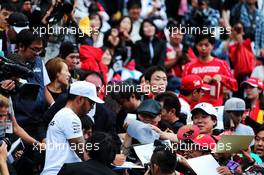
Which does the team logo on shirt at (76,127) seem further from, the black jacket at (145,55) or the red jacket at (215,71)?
the black jacket at (145,55)

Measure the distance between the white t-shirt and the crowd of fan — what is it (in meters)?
0.01

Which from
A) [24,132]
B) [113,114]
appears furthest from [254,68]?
[24,132]

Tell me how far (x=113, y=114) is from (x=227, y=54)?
20.6 feet

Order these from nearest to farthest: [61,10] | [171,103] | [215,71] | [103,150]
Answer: [103,150]
[171,103]
[61,10]
[215,71]

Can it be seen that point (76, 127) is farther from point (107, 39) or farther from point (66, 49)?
point (107, 39)

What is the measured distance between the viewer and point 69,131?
9.52m

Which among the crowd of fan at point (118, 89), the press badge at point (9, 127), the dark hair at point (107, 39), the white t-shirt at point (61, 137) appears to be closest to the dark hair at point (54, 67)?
the crowd of fan at point (118, 89)

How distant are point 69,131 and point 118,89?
2369 millimetres

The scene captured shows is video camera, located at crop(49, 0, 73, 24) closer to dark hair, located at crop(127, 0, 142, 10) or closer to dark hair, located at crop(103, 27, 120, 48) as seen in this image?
dark hair, located at crop(103, 27, 120, 48)

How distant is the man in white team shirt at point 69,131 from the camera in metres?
9.53

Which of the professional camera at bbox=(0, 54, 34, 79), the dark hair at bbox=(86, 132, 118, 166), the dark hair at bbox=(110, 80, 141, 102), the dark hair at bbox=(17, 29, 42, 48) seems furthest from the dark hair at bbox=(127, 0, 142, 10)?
the dark hair at bbox=(86, 132, 118, 166)

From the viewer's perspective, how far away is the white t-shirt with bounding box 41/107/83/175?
952 centimetres

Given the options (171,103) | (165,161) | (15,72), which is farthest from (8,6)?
(165,161)

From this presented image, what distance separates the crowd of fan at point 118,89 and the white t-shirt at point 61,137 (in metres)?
0.01
